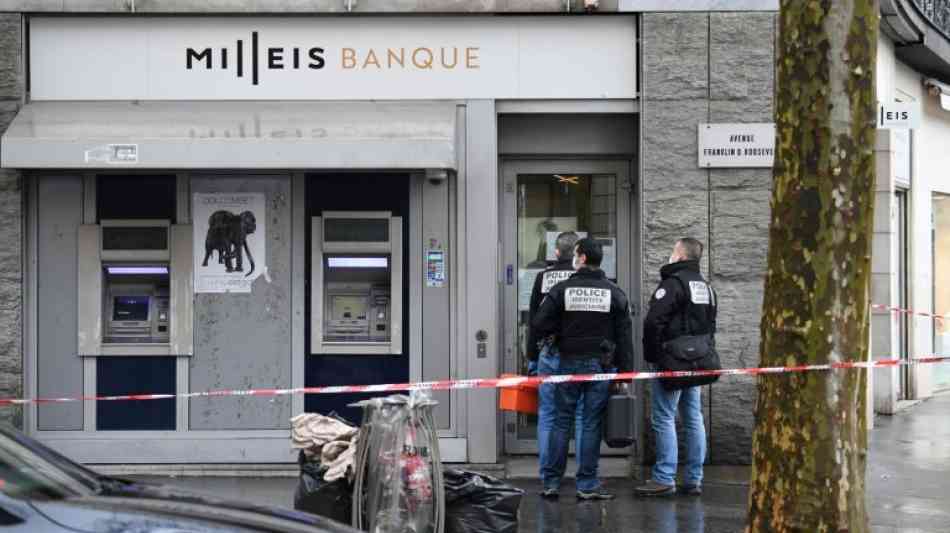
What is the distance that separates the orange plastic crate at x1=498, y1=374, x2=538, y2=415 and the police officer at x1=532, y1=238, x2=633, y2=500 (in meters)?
0.34

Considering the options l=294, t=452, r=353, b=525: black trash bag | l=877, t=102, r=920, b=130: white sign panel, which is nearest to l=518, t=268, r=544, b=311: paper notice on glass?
l=877, t=102, r=920, b=130: white sign panel

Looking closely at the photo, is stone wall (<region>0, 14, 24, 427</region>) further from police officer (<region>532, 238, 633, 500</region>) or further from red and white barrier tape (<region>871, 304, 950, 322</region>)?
red and white barrier tape (<region>871, 304, 950, 322</region>)

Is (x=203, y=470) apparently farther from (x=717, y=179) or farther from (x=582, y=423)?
(x=717, y=179)

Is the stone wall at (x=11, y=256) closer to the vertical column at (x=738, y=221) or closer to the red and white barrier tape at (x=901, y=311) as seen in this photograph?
the vertical column at (x=738, y=221)

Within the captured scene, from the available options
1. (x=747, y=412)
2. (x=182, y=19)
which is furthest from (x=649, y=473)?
(x=182, y=19)

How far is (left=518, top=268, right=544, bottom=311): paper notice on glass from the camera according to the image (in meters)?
11.1

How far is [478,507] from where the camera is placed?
702 centimetres

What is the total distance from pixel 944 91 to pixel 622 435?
8494 mm

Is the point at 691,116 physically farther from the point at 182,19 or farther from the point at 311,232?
the point at 182,19

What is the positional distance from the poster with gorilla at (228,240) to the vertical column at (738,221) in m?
3.55

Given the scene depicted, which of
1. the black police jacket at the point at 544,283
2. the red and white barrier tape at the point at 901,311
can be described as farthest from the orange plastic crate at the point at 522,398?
the red and white barrier tape at the point at 901,311

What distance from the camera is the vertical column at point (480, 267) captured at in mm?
10453

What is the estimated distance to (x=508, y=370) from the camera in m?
11.1

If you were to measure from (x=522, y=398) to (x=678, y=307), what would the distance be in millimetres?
1291
